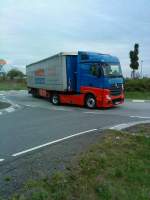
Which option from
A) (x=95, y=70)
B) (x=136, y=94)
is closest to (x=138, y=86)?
(x=136, y=94)

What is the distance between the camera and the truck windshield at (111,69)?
75.3ft

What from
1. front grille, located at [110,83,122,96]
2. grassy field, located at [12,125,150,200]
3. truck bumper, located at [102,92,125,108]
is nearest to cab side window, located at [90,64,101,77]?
front grille, located at [110,83,122,96]

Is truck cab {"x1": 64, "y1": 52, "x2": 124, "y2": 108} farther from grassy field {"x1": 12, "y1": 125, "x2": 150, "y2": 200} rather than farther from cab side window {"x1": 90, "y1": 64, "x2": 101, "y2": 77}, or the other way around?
grassy field {"x1": 12, "y1": 125, "x2": 150, "y2": 200}

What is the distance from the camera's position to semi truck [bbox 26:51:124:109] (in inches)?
A: 901

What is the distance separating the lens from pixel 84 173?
6746mm

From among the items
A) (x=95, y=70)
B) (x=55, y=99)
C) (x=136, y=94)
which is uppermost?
(x=95, y=70)

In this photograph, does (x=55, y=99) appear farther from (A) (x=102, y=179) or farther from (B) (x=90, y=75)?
(A) (x=102, y=179)

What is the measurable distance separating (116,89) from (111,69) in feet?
3.99

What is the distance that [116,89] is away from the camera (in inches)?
926

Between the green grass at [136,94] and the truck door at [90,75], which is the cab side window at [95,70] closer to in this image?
the truck door at [90,75]

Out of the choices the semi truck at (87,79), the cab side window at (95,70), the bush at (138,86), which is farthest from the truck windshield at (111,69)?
the bush at (138,86)

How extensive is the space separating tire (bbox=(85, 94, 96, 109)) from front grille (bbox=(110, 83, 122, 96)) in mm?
1154

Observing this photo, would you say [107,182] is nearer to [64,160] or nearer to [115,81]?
[64,160]

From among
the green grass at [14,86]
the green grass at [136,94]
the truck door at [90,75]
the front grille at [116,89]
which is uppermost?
the truck door at [90,75]
